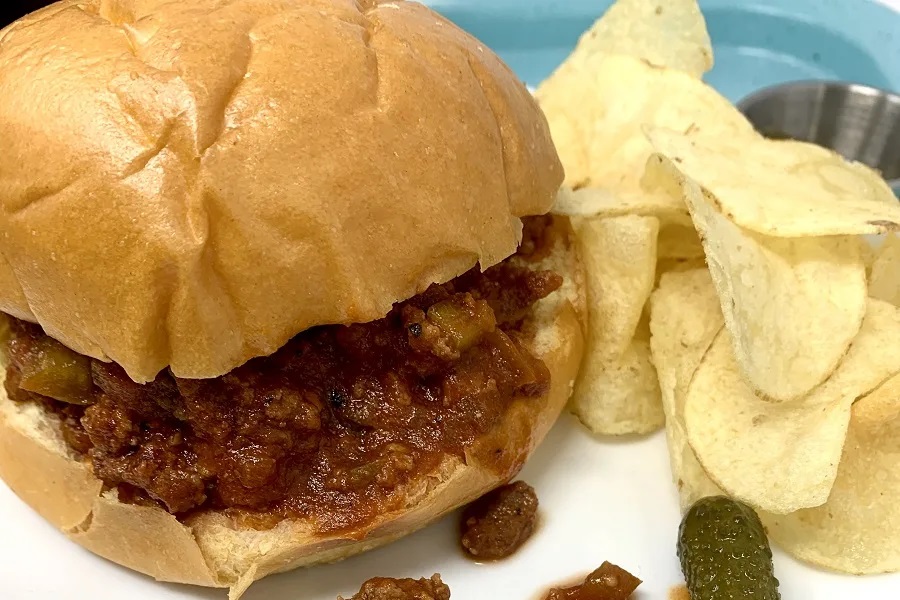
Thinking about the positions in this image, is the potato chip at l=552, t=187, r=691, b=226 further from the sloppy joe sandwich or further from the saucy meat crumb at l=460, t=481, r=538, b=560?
the saucy meat crumb at l=460, t=481, r=538, b=560

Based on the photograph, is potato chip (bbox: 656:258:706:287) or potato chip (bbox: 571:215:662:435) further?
potato chip (bbox: 656:258:706:287)

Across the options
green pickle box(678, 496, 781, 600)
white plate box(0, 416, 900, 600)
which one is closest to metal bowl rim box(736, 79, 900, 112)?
white plate box(0, 416, 900, 600)

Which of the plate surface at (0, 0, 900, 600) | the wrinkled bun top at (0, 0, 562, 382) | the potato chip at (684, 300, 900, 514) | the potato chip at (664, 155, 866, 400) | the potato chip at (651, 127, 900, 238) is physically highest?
the wrinkled bun top at (0, 0, 562, 382)

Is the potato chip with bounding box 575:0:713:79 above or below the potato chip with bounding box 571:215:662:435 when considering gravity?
above

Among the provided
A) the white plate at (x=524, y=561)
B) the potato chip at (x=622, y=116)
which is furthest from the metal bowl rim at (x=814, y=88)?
the white plate at (x=524, y=561)

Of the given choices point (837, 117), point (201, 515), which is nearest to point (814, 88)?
point (837, 117)

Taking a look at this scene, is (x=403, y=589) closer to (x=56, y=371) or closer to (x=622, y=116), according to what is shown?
(x=56, y=371)

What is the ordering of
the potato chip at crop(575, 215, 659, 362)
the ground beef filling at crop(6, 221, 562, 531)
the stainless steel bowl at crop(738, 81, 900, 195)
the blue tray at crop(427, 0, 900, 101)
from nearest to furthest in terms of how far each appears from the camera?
the ground beef filling at crop(6, 221, 562, 531), the potato chip at crop(575, 215, 659, 362), the stainless steel bowl at crop(738, 81, 900, 195), the blue tray at crop(427, 0, 900, 101)
